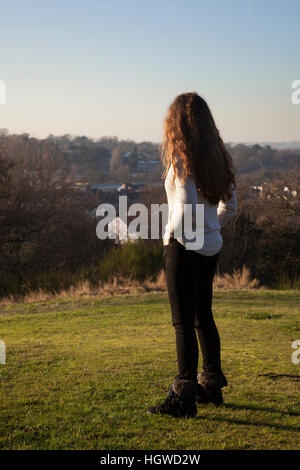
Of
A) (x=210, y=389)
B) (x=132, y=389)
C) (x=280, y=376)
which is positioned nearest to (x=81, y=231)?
(x=280, y=376)

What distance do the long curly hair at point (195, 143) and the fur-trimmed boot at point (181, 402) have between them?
1233 millimetres

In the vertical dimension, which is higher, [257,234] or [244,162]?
[244,162]

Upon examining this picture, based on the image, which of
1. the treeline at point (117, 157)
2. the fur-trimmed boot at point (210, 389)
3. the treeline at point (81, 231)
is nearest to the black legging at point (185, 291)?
the fur-trimmed boot at point (210, 389)

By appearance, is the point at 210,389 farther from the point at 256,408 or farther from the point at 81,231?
the point at 81,231

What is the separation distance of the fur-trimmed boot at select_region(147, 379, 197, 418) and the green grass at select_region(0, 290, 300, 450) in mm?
65

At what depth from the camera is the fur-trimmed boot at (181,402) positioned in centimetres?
319

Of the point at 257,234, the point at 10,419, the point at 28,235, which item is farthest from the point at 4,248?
the point at 10,419

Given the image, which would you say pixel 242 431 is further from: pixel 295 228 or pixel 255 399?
A: pixel 295 228

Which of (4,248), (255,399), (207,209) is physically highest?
(207,209)

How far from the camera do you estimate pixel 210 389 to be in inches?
135

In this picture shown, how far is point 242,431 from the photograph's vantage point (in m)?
2.99

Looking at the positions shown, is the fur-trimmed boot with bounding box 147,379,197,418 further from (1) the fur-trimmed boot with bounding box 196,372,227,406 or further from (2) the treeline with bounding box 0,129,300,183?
(2) the treeline with bounding box 0,129,300,183

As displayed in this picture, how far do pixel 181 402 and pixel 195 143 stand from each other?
1.68 meters

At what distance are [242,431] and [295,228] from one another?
2847cm
